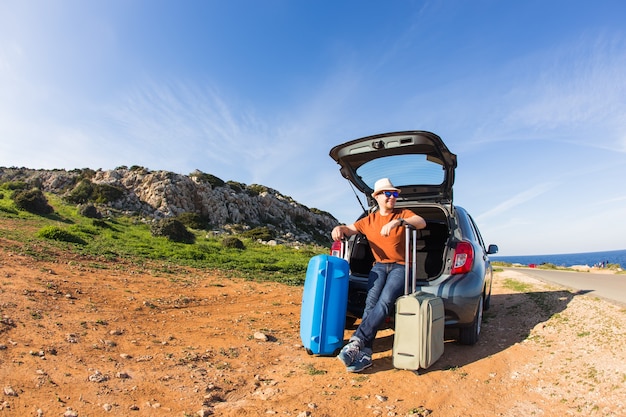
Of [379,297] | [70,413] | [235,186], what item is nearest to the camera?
[70,413]

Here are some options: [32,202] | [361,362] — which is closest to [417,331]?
[361,362]

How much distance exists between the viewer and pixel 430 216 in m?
5.77

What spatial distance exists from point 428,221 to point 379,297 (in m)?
2.40

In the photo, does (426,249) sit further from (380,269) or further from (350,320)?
(380,269)

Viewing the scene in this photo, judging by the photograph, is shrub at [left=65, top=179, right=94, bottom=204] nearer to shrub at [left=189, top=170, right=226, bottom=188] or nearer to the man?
shrub at [left=189, top=170, right=226, bottom=188]

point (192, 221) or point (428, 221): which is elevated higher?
point (192, 221)

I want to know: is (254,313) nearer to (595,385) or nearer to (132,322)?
(132,322)

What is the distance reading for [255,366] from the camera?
3.78 m

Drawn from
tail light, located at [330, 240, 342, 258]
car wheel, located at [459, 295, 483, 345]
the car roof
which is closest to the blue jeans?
tail light, located at [330, 240, 342, 258]

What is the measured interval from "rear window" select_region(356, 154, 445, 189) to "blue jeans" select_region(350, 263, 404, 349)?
5.35 ft

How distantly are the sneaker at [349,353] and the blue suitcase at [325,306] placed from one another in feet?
0.96

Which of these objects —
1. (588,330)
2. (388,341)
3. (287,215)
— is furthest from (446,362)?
(287,215)

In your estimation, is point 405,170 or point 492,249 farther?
point 492,249

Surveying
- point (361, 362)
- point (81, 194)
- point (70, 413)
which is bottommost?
point (70, 413)
